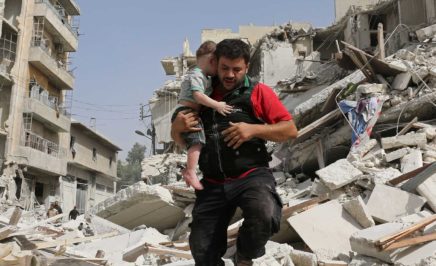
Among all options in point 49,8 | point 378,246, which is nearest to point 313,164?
point 378,246

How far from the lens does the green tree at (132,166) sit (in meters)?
74.5

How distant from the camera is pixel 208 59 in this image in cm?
263

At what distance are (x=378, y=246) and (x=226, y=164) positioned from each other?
1.90 m

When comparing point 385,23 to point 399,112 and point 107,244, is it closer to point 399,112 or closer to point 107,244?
point 399,112

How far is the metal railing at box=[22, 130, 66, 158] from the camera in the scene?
21.6m

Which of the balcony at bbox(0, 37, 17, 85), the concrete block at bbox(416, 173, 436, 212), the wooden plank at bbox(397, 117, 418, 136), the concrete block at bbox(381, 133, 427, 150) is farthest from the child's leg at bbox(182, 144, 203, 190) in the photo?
the balcony at bbox(0, 37, 17, 85)

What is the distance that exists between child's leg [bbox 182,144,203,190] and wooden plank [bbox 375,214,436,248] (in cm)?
187

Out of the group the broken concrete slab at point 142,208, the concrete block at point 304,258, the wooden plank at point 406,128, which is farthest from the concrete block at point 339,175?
the broken concrete slab at point 142,208

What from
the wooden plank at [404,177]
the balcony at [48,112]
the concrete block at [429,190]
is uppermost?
the balcony at [48,112]

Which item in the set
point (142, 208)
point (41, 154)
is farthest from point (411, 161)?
point (41, 154)

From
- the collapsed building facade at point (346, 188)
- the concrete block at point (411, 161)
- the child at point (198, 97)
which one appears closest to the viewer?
the child at point (198, 97)

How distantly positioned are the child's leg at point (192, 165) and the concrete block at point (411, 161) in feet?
14.5

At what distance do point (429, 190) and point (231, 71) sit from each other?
11.6ft

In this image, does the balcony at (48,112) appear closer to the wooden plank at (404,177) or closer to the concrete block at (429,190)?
the wooden plank at (404,177)
